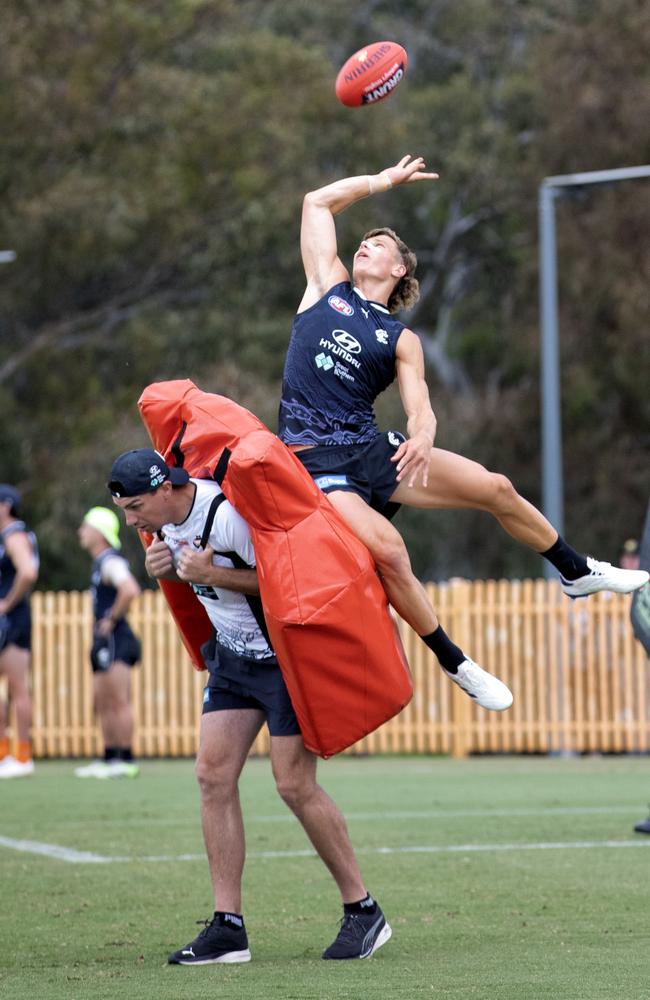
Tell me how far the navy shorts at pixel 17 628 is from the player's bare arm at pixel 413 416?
9126 mm

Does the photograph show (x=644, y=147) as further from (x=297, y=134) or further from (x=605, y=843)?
(x=605, y=843)

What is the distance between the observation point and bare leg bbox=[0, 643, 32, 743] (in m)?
16.2

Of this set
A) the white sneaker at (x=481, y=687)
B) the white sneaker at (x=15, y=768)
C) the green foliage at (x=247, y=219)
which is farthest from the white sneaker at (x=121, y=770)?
the green foliage at (x=247, y=219)

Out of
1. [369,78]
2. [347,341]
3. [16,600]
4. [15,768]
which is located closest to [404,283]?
[347,341]

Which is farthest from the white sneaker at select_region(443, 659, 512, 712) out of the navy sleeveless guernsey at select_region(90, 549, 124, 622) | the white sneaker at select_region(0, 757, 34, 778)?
the white sneaker at select_region(0, 757, 34, 778)

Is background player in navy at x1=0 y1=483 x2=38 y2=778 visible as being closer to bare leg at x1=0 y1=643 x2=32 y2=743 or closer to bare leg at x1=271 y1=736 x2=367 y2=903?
bare leg at x1=0 y1=643 x2=32 y2=743

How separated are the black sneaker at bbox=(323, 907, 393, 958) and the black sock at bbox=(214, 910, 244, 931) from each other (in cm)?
37

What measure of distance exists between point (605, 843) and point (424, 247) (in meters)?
31.5

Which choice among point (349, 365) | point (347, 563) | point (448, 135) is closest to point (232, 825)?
point (347, 563)

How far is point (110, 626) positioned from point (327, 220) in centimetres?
896

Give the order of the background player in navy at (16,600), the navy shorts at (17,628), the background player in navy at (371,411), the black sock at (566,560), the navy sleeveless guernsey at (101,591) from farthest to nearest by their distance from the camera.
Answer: the navy sleeveless guernsey at (101,591) < the navy shorts at (17,628) < the background player in navy at (16,600) < the black sock at (566,560) < the background player in navy at (371,411)

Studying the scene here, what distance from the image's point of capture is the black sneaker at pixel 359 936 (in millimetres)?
7168

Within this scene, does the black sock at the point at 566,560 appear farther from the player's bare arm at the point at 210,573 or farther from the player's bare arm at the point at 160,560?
the player's bare arm at the point at 160,560

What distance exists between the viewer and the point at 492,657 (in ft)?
68.0
